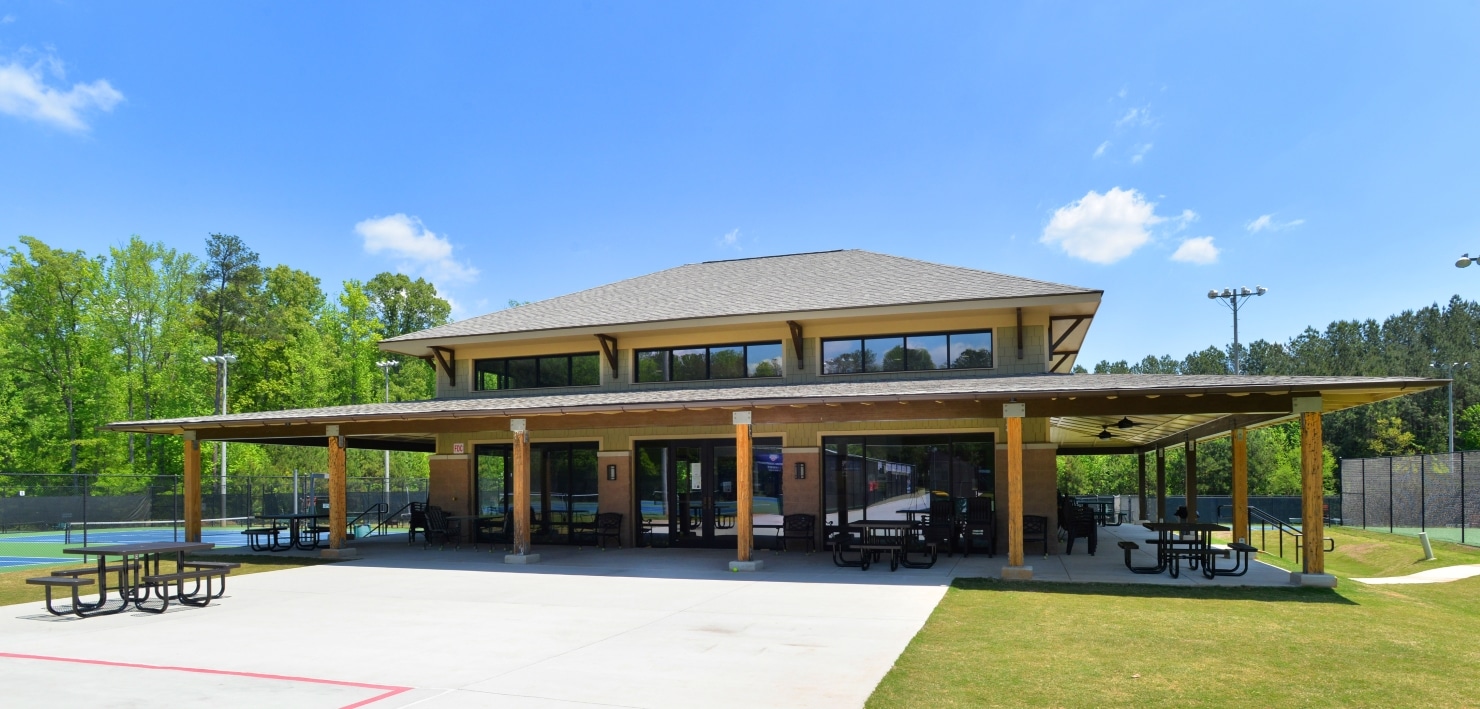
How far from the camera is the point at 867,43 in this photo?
2075 cm

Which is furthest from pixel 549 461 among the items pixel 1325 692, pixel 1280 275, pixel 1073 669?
pixel 1280 275

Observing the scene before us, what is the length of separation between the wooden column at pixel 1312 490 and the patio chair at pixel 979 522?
535 centimetres

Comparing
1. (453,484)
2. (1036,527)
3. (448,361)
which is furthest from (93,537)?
(1036,527)

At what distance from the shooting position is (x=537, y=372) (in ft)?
69.5

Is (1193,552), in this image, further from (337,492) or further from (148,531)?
(148,531)

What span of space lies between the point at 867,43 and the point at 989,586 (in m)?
12.9

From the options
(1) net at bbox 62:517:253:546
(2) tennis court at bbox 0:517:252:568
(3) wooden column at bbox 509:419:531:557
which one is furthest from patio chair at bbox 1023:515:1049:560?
(1) net at bbox 62:517:253:546

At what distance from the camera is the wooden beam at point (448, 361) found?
21.6m

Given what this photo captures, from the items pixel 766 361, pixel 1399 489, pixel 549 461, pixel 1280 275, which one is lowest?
pixel 1399 489

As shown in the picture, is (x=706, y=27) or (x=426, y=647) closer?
(x=426, y=647)

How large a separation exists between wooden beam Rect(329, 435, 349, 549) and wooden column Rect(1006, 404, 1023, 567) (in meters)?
12.8

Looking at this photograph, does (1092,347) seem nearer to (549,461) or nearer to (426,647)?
(549,461)

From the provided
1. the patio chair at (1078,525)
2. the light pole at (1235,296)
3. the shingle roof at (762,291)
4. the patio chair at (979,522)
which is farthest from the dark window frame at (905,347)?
the light pole at (1235,296)

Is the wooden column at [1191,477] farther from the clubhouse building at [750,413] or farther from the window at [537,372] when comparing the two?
the window at [537,372]
